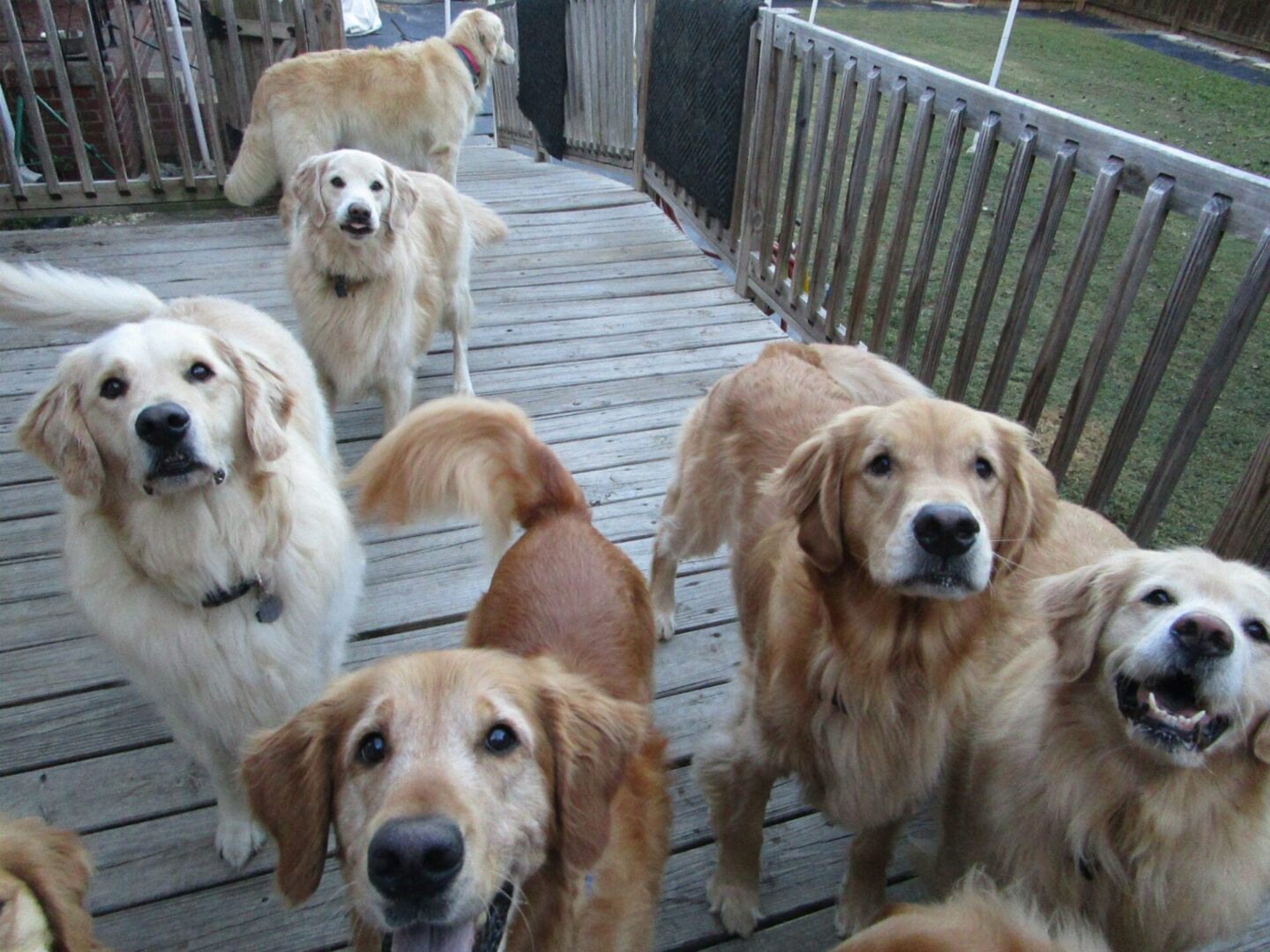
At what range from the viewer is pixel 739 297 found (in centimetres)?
497

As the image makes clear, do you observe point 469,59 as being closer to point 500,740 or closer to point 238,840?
point 238,840

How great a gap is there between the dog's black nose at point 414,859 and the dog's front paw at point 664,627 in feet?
5.43

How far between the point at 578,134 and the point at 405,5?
13.7 meters

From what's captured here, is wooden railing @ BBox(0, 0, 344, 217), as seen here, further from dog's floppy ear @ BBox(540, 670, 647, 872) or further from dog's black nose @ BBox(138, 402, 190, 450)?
dog's floppy ear @ BBox(540, 670, 647, 872)

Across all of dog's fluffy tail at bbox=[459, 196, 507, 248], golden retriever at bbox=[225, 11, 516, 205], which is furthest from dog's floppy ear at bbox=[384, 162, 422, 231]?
golden retriever at bbox=[225, 11, 516, 205]

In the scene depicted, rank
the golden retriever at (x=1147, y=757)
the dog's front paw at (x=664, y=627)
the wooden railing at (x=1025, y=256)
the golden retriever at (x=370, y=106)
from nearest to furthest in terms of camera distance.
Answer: the golden retriever at (x=1147, y=757)
the wooden railing at (x=1025, y=256)
the dog's front paw at (x=664, y=627)
the golden retriever at (x=370, y=106)

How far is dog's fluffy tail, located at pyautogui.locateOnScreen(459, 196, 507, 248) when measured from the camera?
448 centimetres

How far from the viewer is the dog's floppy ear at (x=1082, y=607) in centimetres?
159

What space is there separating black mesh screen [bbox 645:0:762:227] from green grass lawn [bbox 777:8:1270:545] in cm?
192

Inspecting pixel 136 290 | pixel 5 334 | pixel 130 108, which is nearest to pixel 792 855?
pixel 136 290

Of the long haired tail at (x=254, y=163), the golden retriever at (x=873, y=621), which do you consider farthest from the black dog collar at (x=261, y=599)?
the long haired tail at (x=254, y=163)

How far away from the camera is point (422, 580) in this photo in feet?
9.68

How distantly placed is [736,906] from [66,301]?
2699 millimetres

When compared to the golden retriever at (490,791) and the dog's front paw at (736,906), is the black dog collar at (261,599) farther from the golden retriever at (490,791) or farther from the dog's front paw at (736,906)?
the dog's front paw at (736,906)
